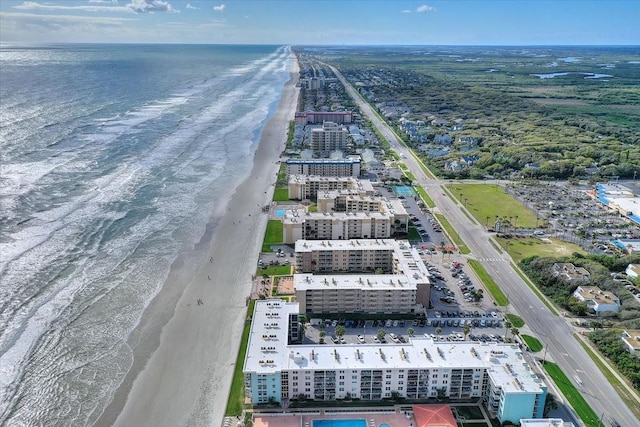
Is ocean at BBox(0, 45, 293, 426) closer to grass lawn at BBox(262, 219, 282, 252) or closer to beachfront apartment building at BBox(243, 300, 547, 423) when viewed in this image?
grass lawn at BBox(262, 219, 282, 252)

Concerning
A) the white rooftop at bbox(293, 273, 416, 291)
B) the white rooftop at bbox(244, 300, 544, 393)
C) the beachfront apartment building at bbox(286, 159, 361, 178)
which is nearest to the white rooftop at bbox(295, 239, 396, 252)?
the white rooftop at bbox(293, 273, 416, 291)

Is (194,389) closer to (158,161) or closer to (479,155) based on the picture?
(158,161)

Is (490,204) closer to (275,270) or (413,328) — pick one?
(413,328)

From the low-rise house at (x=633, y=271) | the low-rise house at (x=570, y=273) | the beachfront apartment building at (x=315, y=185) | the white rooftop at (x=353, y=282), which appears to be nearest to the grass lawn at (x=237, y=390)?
the white rooftop at (x=353, y=282)

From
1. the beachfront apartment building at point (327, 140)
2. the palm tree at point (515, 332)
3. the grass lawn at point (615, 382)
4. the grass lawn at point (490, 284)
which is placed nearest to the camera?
the grass lawn at point (615, 382)

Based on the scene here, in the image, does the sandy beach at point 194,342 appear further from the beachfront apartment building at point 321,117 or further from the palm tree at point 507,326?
A: the beachfront apartment building at point 321,117

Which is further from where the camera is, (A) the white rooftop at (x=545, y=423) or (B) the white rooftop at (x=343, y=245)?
(B) the white rooftop at (x=343, y=245)

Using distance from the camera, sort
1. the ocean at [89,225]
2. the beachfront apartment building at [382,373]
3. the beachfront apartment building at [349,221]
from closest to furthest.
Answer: the beachfront apartment building at [382,373] < the ocean at [89,225] < the beachfront apartment building at [349,221]

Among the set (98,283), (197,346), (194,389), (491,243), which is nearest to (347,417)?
(194,389)
